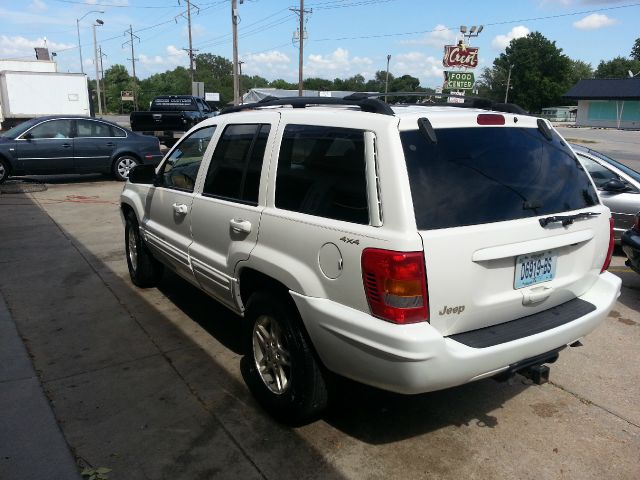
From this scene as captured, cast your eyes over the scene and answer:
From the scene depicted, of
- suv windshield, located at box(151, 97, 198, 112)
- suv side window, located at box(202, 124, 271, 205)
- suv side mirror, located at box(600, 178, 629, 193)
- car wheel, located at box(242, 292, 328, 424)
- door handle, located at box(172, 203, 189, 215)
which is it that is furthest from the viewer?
suv windshield, located at box(151, 97, 198, 112)

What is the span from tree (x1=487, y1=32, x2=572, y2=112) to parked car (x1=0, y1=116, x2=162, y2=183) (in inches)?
3560

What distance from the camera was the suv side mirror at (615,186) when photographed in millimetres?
6592

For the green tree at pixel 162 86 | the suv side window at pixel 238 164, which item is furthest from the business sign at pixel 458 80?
the green tree at pixel 162 86

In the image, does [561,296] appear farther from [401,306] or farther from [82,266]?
[82,266]

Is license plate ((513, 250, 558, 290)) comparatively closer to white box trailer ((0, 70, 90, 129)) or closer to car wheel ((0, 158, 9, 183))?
car wheel ((0, 158, 9, 183))

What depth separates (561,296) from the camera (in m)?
3.02

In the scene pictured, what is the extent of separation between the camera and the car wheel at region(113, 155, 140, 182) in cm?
1367

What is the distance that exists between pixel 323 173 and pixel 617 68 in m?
131

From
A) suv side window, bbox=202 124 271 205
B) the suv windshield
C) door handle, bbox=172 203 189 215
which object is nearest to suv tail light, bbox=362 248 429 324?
suv side window, bbox=202 124 271 205

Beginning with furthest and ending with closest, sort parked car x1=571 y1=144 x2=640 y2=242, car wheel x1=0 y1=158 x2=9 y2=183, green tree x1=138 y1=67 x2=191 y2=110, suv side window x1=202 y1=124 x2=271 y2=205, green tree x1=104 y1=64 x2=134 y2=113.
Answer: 1. green tree x1=138 y1=67 x2=191 y2=110
2. green tree x1=104 y1=64 x2=134 y2=113
3. car wheel x1=0 y1=158 x2=9 y2=183
4. parked car x1=571 y1=144 x2=640 y2=242
5. suv side window x1=202 y1=124 x2=271 y2=205

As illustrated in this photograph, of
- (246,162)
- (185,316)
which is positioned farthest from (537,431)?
(185,316)

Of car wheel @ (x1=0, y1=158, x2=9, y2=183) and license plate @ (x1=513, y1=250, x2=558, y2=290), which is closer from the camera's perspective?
license plate @ (x1=513, y1=250, x2=558, y2=290)

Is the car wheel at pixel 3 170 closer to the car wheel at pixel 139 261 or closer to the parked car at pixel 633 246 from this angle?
the car wheel at pixel 139 261

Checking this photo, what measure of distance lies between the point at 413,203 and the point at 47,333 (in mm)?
3491
